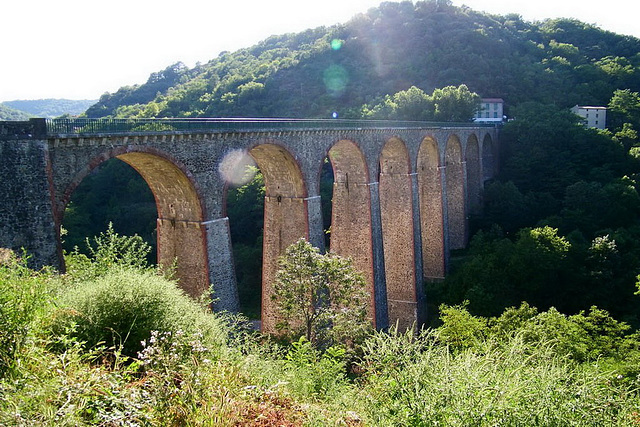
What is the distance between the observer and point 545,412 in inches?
279

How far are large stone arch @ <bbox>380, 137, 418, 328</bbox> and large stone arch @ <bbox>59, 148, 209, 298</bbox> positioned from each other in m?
15.6

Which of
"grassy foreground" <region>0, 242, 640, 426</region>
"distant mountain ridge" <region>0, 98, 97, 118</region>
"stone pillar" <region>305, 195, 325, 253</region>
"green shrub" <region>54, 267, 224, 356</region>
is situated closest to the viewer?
"grassy foreground" <region>0, 242, 640, 426</region>

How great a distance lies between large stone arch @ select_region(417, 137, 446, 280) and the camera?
116ft

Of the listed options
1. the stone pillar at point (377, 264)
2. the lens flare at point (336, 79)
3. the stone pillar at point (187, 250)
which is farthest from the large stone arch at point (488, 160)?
the stone pillar at point (187, 250)

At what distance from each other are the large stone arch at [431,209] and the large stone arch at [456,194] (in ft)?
16.9

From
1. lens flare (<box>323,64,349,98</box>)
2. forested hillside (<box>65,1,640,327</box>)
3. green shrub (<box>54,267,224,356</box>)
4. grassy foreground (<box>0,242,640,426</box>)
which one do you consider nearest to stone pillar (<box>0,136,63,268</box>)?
grassy foreground (<box>0,242,640,426</box>)

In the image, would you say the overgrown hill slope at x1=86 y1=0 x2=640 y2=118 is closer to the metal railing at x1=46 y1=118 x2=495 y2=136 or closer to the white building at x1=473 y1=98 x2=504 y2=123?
the white building at x1=473 y1=98 x2=504 y2=123

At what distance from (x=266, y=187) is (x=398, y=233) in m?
11.3

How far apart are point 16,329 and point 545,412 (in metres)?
7.15

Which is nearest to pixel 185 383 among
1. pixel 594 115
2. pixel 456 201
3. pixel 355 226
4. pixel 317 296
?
pixel 317 296

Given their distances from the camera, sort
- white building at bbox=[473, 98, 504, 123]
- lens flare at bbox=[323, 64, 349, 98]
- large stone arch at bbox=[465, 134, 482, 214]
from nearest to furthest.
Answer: large stone arch at bbox=[465, 134, 482, 214] → white building at bbox=[473, 98, 504, 123] → lens flare at bbox=[323, 64, 349, 98]

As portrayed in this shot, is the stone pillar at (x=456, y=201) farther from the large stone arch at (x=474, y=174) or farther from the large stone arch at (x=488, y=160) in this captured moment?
the large stone arch at (x=488, y=160)

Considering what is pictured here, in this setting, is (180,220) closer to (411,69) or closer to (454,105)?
(454,105)

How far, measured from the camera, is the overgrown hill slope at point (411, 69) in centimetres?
6400
